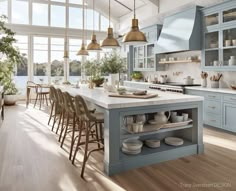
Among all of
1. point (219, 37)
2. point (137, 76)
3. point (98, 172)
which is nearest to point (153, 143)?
point (98, 172)

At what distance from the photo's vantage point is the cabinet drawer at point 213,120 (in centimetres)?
505

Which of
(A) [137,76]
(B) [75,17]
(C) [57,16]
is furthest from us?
(B) [75,17]

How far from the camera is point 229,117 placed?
189 inches

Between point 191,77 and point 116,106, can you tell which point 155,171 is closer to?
point 116,106

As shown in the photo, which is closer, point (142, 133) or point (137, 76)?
point (142, 133)

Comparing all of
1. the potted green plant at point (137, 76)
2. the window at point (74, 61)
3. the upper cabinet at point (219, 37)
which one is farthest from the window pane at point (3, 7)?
the upper cabinet at point (219, 37)

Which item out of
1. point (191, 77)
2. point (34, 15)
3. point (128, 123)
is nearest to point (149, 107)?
point (128, 123)

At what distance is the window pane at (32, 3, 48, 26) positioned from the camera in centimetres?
960

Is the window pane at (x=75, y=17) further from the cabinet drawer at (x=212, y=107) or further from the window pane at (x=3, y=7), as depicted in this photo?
the cabinet drawer at (x=212, y=107)

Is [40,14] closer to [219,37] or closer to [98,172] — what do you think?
[219,37]

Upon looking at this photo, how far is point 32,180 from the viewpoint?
277 cm

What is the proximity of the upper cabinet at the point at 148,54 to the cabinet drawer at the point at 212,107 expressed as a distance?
2.56 m

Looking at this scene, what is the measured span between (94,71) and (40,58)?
538 cm

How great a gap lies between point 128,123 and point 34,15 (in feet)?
26.6
